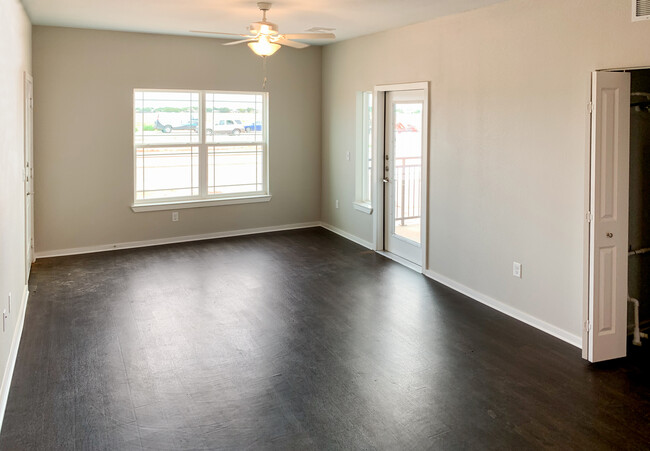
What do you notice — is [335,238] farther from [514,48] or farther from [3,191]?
[3,191]

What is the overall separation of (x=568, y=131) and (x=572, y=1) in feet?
3.00

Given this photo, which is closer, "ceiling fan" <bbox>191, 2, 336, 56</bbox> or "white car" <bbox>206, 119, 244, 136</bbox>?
"ceiling fan" <bbox>191, 2, 336, 56</bbox>

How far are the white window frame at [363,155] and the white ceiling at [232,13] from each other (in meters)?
1.03

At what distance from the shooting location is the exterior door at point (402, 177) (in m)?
6.22

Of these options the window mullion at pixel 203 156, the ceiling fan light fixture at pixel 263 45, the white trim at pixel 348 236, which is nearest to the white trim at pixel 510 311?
the white trim at pixel 348 236

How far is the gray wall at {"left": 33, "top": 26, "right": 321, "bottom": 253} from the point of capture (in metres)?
6.34

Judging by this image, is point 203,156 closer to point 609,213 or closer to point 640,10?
point 609,213

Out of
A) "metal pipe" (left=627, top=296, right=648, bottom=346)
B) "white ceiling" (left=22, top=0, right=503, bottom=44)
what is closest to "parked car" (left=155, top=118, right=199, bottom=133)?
"white ceiling" (left=22, top=0, right=503, bottom=44)

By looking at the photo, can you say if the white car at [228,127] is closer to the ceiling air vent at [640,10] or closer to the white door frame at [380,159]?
the white door frame at [380,159]

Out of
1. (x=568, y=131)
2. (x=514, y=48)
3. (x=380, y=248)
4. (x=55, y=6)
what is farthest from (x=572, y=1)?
(x=55, y=6)

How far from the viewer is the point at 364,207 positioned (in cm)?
709

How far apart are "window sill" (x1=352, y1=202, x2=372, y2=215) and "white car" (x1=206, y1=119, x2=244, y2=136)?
1930 millimetres

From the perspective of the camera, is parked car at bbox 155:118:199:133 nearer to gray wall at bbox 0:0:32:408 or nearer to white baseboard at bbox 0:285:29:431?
gray wall at bbox 0:0:32:408

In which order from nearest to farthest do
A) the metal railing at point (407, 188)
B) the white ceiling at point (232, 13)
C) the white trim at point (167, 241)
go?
the white ceiling at point (232, 13)
the metal railing at point (407, 188)
the white trim at point (167, 241)
